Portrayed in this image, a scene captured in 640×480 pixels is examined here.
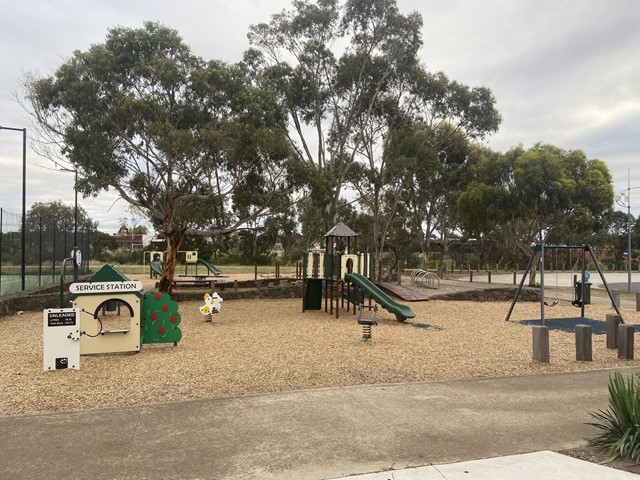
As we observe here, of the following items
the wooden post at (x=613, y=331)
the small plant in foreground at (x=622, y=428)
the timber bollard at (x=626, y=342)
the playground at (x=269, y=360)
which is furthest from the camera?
the wooden post at (x=613, y=331)

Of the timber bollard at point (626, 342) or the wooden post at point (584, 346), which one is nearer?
the wooden post at point (584, 346)

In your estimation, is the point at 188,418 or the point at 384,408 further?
the point at 384,408

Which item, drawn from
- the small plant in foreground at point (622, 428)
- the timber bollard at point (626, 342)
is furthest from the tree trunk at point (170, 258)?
the small plant in foreground at point (622, 428)

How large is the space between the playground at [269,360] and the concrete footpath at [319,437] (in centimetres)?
68

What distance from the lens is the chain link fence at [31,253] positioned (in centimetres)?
1460

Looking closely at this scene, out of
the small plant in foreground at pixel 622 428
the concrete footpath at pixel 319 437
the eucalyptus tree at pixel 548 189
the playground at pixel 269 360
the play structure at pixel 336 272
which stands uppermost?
the eucalyptus tree at pixel 548 189

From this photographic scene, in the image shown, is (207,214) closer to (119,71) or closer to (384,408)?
(119,71)

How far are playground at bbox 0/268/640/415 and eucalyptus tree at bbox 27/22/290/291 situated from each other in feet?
18.4

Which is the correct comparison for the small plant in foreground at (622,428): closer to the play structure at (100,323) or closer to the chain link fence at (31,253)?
the play structure at (100,323)

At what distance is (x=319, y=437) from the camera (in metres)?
4.30

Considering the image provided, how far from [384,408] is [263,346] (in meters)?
4.33

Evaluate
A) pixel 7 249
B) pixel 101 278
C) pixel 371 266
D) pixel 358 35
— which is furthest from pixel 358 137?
pixel 101 278

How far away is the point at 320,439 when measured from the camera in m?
4.26

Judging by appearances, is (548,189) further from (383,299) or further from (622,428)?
(622,428)
